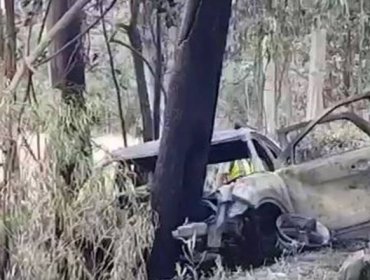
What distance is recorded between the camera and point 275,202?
5.14 meters

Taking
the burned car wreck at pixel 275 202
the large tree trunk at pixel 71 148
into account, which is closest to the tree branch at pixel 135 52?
the burned car wreck at pixel 275 202

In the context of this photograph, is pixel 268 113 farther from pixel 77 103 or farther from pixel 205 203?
pixel 77 103

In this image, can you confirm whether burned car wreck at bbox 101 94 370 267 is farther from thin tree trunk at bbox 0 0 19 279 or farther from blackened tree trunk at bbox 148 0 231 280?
thin tree trunk at bbox 0 0 19 279

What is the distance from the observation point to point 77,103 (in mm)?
4008

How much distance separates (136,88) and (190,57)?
9.70 feet

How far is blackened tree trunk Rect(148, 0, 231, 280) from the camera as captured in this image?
455 centimetres

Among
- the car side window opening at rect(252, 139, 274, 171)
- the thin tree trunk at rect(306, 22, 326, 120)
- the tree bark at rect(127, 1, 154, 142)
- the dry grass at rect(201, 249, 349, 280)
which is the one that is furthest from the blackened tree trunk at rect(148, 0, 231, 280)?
the thin tree trunk at rect(306, 22, 326, 120)

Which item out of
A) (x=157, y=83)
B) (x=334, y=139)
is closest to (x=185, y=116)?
(x=157, y=83)

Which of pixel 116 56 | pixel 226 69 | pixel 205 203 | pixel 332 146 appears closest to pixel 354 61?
pixel 226 69

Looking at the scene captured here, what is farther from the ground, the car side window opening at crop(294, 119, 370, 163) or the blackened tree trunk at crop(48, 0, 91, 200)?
the blackened tree trunk at crop(48, 0, 91, 200)

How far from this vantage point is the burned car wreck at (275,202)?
4926 mm

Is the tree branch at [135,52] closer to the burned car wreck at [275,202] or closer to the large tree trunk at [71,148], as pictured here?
the burned car wreck at [275,202]

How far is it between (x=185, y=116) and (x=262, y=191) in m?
0.89

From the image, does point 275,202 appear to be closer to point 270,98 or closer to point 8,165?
point 8,165
